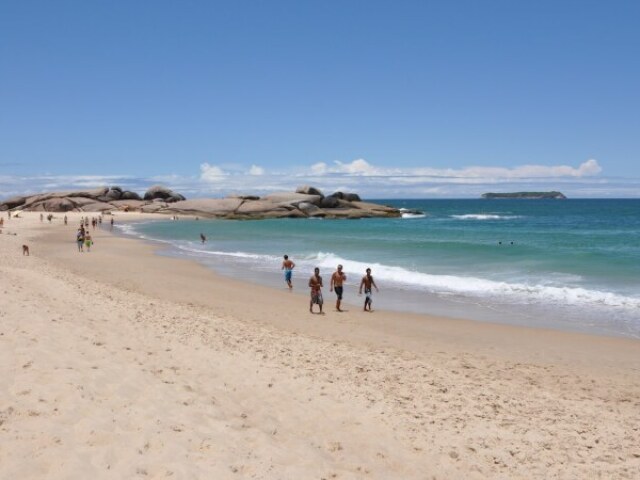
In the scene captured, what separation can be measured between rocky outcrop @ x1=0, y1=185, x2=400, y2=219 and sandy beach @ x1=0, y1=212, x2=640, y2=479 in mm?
73339

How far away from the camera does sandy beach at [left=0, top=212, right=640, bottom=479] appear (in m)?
5.76

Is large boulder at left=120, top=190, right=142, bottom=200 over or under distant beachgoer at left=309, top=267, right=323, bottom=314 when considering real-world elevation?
over

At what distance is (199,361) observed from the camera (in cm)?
917

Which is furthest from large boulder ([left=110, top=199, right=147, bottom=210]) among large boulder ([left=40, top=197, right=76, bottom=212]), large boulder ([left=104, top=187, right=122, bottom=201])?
large boulder ([left=40, top=197, right=76, bottom=212])

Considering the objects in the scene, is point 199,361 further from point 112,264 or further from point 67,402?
point 112,264

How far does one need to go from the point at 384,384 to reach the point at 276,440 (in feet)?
9.29

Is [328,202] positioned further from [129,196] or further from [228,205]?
[129,196]

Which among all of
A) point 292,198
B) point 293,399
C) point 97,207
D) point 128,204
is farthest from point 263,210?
point 293,399

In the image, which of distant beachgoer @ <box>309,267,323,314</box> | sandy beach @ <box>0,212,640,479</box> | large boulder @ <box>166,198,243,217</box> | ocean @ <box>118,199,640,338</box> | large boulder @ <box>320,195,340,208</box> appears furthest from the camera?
large boulder @ <box>320,195,340,208</box>

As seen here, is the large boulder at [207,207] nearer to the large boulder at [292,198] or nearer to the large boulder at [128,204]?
the large boulder at [292,198]

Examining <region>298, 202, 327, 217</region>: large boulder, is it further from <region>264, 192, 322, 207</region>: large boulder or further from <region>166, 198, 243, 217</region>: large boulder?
<region>166, 198, 243, 217</region>: large boulder

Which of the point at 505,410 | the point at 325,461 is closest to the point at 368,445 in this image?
the point at 325,461

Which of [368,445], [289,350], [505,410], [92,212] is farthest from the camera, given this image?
[92,212]

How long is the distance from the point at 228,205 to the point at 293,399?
269 ft
